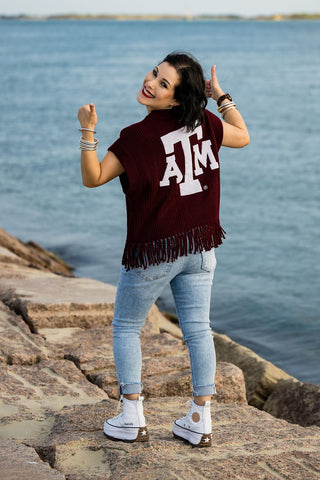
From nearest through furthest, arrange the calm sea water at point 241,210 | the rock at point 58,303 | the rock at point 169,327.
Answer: the rock at point 58,303
the rock at point 169,327
the calm sea water at point 241,210

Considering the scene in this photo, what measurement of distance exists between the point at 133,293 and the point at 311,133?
19864 mm

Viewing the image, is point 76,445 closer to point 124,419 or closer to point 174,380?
point 124,419

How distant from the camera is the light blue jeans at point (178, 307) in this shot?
3.04m

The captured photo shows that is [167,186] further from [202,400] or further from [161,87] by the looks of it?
[202,400]

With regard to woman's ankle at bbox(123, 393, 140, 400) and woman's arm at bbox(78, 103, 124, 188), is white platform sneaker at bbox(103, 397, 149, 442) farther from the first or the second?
woman's arm at bbox(78, 103, 124, 188)

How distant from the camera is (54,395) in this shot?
3.92m

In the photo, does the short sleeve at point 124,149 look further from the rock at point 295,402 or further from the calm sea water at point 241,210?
the rock at point 295,402

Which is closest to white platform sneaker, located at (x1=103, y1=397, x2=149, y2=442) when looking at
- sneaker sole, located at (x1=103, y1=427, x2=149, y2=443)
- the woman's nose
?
sneaker sole, located at (x1=103, y1=427, x2=149, y2=443)

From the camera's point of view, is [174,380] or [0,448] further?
[174,380]

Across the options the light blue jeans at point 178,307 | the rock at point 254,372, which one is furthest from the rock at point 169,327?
the light blue jeans at point 178,307

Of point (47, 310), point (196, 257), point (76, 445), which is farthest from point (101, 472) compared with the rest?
point (47, 310)

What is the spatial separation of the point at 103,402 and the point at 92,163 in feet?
4.54

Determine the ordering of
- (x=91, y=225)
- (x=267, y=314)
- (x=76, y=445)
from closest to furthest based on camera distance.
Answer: (x=76, y=445), (x=267, y=314), (x=91, y=225)

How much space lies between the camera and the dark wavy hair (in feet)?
9.66
